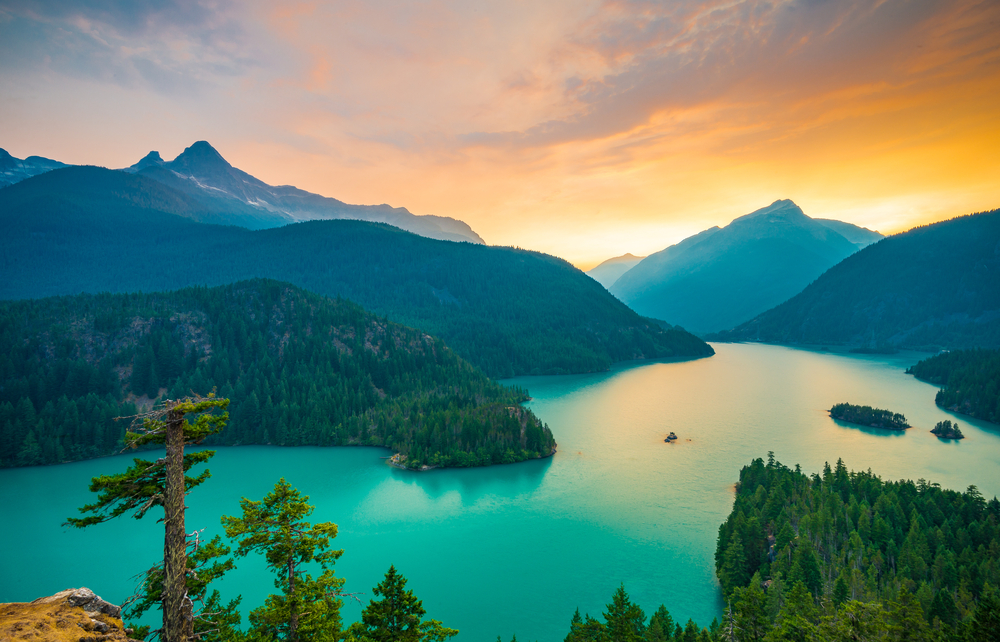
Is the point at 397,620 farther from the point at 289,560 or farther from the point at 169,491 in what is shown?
the point at 169,491

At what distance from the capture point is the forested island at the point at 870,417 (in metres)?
82.4

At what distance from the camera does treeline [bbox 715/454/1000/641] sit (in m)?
21.9

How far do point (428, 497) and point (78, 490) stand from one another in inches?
1649

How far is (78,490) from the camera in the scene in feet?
194

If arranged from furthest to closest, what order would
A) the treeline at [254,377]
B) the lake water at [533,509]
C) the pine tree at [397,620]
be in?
the treeline at [254,377] < the lake water at [533,509] < the pine tree at [397,620]

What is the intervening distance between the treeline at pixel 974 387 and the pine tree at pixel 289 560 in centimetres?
11997

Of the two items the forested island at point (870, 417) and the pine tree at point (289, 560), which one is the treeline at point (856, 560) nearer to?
the pine tree at point (289, 560)

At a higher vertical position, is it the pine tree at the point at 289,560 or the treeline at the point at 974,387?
the pine tree at the point at 289,560

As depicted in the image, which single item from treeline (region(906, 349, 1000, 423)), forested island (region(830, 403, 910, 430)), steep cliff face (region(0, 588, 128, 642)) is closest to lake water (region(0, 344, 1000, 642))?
forested island (region(830, 403, 910, 430))

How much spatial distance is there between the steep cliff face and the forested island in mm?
101809

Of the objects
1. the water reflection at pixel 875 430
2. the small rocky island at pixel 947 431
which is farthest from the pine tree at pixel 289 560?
the small rocky island at pixel 947 431

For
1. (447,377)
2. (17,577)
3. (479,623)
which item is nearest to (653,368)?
(447,377)

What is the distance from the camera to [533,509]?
169ft

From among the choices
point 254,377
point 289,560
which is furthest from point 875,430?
point 254,377
